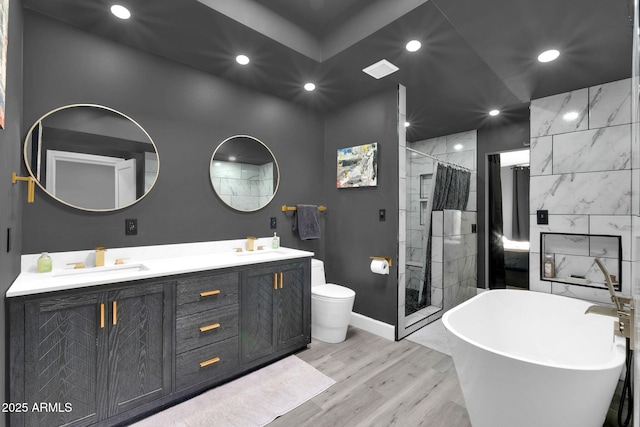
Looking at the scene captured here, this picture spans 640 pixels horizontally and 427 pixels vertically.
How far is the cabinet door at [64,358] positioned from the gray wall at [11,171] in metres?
0.09

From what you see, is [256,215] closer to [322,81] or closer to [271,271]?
[271,271]

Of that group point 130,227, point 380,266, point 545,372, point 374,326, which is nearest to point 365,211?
point 380,266

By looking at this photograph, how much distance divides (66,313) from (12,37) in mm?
1488

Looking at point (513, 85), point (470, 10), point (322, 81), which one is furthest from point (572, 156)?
point (322, 81)

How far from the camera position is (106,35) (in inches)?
79.8

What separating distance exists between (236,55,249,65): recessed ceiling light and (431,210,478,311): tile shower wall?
273 cm

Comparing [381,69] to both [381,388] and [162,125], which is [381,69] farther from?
[381,388]

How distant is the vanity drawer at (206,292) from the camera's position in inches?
72.1

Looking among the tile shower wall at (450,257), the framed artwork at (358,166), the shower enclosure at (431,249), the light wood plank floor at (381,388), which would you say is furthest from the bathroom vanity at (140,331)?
the tile shower wall at (450,257)

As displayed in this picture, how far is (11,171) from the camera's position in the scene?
1.48 meters

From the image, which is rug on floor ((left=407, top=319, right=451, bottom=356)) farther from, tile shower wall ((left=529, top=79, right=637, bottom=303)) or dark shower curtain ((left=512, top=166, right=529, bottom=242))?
dark shower curtain ((left=512, top=166, right=529, bottom=242))

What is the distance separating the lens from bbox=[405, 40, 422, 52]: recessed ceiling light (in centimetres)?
207

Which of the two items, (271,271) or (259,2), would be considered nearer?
(259,2)

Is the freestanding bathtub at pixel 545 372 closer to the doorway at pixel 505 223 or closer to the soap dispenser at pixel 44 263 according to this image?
the doorway at pixel 505 223
